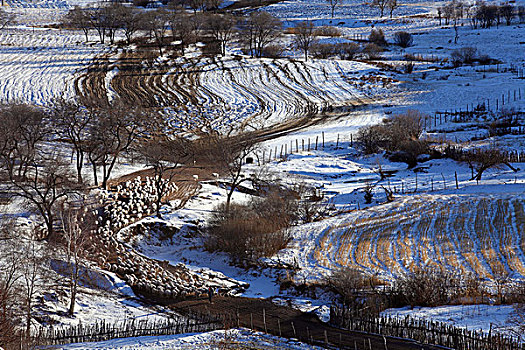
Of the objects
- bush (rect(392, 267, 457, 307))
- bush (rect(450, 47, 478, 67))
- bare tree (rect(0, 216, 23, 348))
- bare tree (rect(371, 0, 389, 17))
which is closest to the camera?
bare tree (rect(0, 216, 23, 348))

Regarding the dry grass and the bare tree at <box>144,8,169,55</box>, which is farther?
the bare tree at <box>144,8,169,55</box>

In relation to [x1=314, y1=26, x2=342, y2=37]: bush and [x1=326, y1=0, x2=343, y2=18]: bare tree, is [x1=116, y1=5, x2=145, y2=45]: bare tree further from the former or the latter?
[x1=326, y1=0, x2=343, y2=18]: bare tree

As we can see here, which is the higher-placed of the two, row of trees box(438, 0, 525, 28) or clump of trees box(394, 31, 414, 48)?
row of trees box(438, 0, 525, 28)

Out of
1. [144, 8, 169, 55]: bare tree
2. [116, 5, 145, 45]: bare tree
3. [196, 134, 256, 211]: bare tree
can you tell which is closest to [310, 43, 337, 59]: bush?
[144, 8, 169, 55]: bare tree

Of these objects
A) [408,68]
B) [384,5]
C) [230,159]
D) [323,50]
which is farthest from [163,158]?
[384,5]

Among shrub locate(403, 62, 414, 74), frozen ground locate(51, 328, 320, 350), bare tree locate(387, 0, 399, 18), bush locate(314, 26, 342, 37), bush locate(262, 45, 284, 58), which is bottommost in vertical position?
frozen ground locate(51, 328, 320, 350)

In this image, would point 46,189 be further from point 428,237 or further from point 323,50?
point 323,50

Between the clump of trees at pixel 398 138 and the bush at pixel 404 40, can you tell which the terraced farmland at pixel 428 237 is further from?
the bush at pixel 404 40

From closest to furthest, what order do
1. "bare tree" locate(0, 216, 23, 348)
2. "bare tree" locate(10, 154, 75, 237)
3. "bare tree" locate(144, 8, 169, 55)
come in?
"bare tree" locate(0, 216, 23, 348) < "bare tree" locate(10, 154, 75, 237) < "bare tree" locate(144, 8, 169, 55)
